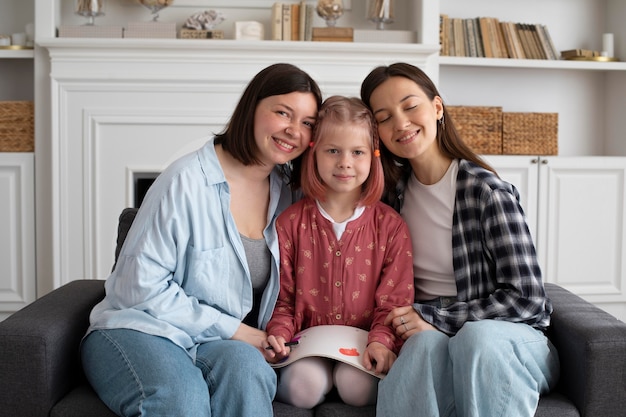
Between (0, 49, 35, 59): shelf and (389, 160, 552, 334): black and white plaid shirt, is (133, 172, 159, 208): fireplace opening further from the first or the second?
(389, 160, 552, 334): black and white plaid shirt

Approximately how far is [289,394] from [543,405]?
55 centimetres

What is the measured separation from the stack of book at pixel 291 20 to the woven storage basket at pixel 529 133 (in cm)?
102

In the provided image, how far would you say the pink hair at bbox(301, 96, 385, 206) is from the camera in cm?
194

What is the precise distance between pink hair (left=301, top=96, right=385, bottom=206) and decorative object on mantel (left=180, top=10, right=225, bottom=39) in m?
1.75

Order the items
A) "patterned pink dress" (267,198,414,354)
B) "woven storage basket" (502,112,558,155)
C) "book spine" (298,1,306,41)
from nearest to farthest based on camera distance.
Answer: "patterned pink dress" (267,198,414,354), "book spine" (298,1,306,41), "woven storage basket" (502,112,558,155)

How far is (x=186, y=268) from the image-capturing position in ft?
6.08

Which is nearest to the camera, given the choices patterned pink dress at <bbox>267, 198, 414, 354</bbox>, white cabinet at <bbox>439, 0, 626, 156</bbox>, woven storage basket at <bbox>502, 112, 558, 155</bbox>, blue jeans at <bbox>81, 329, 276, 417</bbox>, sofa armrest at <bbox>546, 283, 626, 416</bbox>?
blue jeans at <bbox>81, 329, 276, 417</bbox>

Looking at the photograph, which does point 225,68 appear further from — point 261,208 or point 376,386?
point 376,386

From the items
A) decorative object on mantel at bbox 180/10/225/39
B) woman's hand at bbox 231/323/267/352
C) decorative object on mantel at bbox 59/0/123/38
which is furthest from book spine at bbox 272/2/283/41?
woman's hand at bbox 231/323/267/352

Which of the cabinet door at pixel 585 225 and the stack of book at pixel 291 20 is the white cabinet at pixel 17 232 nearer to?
the stack of book at pixel 291 20

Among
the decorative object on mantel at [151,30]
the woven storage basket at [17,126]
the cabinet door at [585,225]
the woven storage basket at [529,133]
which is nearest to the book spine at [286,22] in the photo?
the decorative object on mantel at [151,30]

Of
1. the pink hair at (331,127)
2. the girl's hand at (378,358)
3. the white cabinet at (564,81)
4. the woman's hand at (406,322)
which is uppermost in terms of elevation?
the white cabinet at (564,81)

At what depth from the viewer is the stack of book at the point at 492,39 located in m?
3.83

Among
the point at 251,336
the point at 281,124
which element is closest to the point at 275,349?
the point at 251,336
